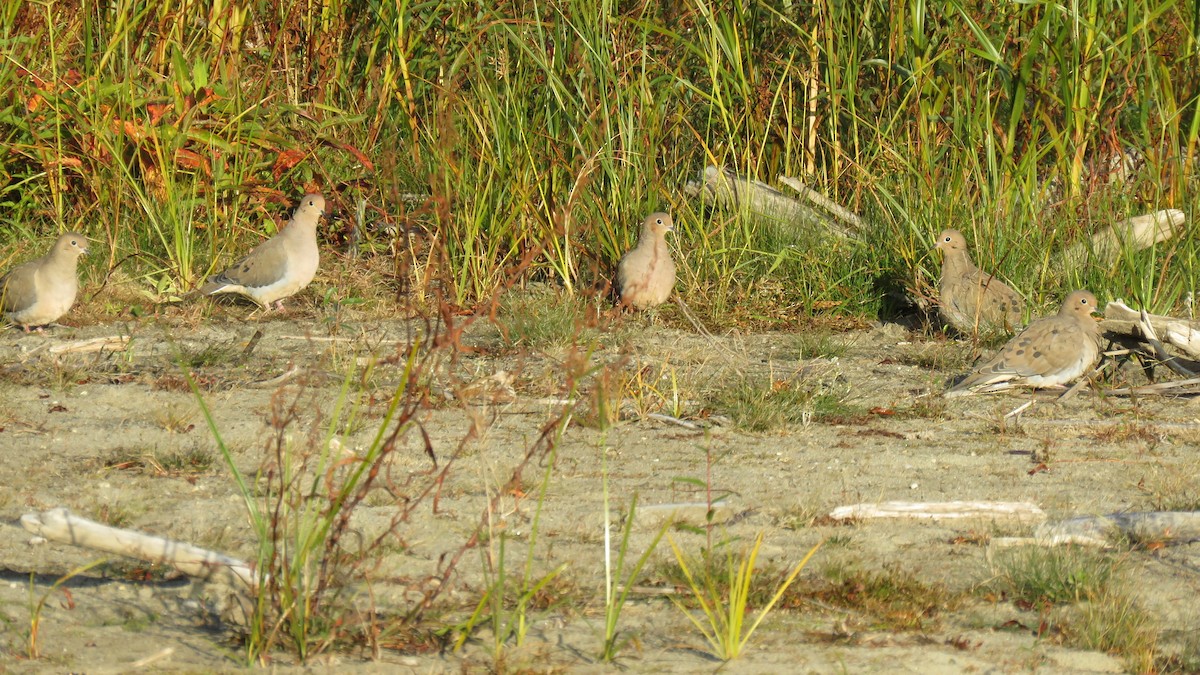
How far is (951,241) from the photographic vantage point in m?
6.99

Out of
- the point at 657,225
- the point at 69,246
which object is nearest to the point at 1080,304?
the point at 657,225

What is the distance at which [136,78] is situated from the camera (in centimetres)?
779

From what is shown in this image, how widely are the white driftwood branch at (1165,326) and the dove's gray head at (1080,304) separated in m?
0.08

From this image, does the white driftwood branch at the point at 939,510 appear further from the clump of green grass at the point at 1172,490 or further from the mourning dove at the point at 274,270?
the mourning dove at the point at 274,270

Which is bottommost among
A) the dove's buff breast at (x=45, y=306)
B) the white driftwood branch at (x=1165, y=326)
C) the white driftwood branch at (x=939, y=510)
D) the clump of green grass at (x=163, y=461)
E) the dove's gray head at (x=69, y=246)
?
the dove's buff breast at (x=45, y=306)

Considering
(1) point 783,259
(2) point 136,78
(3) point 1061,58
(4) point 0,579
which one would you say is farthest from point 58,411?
(3) point 1061,58

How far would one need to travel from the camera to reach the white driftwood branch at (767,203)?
7.71 metres

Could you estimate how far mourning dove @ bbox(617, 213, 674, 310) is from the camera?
715cm

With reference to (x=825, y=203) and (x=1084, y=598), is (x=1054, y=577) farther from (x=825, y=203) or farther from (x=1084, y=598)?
(x=825, y=203)

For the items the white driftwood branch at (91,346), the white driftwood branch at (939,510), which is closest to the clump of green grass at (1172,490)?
the white driftwood branch at (939,510)

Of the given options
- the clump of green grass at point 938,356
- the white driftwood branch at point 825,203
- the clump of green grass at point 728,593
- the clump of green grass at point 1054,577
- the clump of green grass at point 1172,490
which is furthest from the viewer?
the white driftwood branch at point 825,203

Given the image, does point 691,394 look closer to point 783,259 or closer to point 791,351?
point 791,351

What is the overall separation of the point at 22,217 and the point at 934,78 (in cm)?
512

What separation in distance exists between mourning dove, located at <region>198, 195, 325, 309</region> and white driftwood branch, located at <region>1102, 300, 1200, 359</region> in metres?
3.88
